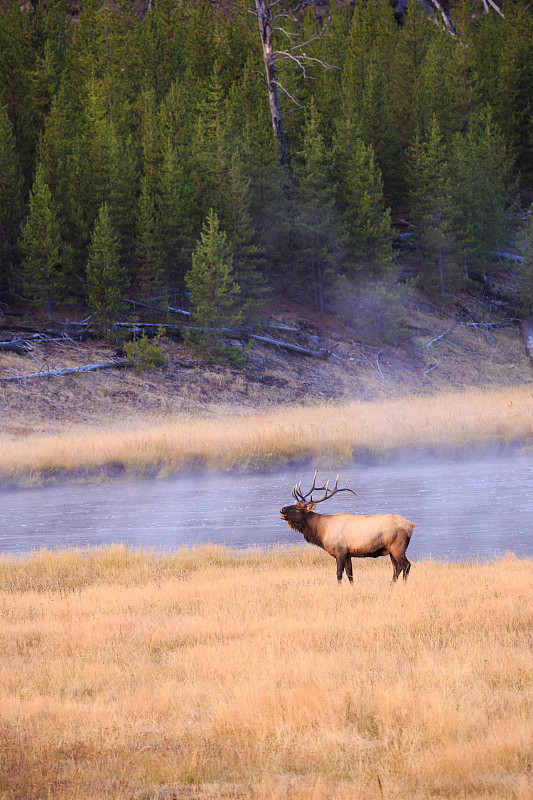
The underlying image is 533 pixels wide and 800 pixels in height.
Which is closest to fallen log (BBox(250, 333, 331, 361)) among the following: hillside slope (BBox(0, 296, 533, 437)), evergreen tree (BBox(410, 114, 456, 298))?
hillside slope (BBox(0, 296, 533, 437))

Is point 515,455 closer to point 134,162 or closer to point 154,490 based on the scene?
point 154,490

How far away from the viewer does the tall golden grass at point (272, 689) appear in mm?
5371

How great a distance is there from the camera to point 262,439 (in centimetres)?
2494

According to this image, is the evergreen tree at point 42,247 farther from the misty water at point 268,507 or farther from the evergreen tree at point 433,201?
the evergreen tree at point 433,201

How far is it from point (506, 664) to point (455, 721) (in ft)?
4.59

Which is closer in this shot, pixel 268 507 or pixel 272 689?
pixel 272 689

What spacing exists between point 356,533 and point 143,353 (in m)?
24.4

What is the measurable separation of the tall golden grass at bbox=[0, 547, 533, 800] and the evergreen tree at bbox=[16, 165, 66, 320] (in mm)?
21951

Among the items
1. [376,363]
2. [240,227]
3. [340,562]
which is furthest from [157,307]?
[340,562]

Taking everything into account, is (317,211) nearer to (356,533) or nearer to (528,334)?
(528,334)

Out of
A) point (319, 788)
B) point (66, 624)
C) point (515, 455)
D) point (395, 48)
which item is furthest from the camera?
point (395, 48)

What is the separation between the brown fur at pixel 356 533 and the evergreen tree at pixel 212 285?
22901 mm

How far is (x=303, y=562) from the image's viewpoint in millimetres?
13289

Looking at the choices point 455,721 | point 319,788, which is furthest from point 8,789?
point 455,721
